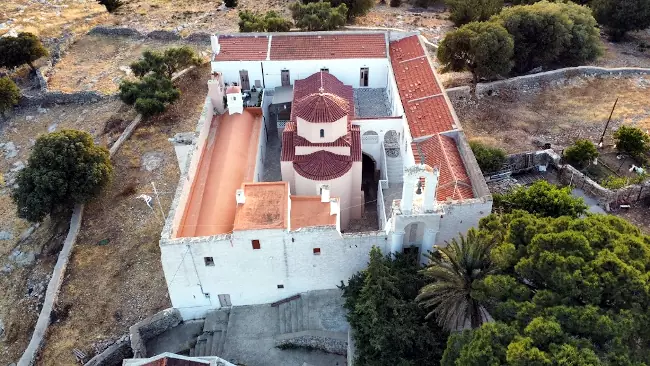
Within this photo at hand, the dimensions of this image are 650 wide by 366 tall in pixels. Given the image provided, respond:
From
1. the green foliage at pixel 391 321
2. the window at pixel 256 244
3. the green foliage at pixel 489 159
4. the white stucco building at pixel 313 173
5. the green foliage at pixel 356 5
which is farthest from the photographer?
the green foliage at pixel 356 5

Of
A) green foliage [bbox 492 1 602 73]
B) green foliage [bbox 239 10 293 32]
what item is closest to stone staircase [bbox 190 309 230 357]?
green foliage [bbox 239 10 293 32]

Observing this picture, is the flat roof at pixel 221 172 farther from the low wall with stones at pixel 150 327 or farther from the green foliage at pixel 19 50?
the green foliage at pixel 19 50

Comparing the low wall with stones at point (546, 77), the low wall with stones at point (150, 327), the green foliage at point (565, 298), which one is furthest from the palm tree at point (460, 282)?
the low wall with stones at point (546, 77)

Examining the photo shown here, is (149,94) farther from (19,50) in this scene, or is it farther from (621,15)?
(621,15)

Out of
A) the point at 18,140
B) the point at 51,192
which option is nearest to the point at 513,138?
the point at 51,192

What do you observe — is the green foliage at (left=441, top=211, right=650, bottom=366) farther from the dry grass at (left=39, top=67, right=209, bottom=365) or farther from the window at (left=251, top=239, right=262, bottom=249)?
the dry grass at (left=39, top=67, right=209, bottom=365)

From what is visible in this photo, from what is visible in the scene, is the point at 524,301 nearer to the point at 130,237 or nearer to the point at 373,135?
the point at 373,135

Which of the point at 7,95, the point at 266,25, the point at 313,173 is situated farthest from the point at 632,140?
the point at 7,95
